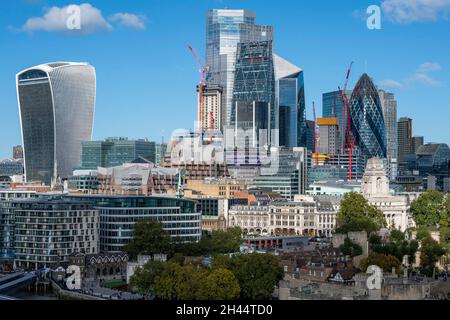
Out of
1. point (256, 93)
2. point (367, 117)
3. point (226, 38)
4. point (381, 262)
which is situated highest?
point (226, 38)

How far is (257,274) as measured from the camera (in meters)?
32.9

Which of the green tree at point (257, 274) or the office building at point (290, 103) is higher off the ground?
the office building at point (290, 103)

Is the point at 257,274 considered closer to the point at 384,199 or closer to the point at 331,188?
the point at 384,199

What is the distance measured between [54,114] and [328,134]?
222ft

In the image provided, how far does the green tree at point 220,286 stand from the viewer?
3078 cm

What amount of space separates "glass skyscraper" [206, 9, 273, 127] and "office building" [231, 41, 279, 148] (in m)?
19.8

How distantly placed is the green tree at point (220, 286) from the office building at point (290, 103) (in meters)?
110

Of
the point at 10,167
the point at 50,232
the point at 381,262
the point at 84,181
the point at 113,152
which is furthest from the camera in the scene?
the point at 10,167

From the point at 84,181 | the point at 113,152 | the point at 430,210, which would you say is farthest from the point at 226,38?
the point at 430,210

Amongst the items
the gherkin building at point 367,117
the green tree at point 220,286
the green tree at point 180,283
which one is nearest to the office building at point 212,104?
the gherkin building at point 367,117

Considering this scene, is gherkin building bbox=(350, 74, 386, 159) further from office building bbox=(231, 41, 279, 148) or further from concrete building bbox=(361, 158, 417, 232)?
concrete building bbox=(361, 158, 417, 232)

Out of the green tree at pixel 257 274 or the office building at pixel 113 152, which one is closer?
the green tree at pixel 257 274

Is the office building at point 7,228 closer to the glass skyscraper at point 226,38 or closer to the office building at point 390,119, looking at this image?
the glass skyscraper at point 226,38
